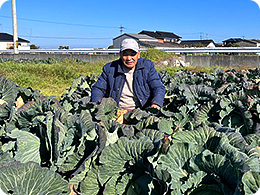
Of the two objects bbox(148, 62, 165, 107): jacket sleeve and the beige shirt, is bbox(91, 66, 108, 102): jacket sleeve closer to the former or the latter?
the beige shirt

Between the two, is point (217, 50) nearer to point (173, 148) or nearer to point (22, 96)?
point (22, 96)

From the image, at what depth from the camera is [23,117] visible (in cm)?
240

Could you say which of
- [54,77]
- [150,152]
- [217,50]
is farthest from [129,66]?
[217,50]

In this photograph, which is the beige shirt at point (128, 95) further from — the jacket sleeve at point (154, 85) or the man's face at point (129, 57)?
the jacket sleeve at point (154, 85)

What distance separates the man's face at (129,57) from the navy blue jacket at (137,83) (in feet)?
0.34

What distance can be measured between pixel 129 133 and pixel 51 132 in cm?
59

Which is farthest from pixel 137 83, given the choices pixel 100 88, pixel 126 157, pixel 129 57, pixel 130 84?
pixel 126 157

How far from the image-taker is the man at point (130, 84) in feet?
11.2

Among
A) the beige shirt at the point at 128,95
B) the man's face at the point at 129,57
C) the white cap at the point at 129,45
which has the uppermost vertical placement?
the white cap at the point at 129,45

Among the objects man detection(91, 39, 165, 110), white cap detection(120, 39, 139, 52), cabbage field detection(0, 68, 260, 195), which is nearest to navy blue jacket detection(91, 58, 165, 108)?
man detection(91, 39, 165, 110)

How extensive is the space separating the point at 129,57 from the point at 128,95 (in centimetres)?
54

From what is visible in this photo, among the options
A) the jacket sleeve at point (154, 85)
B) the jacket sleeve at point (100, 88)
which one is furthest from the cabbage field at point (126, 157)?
the jacket sleeve at point (100, 88)

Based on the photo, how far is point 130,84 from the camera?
350cm

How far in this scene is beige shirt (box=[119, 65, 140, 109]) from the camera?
137 inches
